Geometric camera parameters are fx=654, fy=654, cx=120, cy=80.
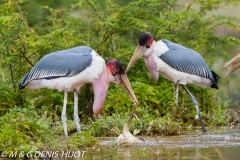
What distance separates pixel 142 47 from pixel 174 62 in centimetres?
73

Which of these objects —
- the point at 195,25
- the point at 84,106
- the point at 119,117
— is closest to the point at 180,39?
the point at 195,25

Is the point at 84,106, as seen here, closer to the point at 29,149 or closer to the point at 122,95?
the point at 122,95

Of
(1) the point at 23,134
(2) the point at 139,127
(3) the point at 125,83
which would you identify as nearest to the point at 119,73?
(3) the point at 125,83

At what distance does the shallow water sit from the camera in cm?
833

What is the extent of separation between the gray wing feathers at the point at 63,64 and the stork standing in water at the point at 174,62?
75.0 inches

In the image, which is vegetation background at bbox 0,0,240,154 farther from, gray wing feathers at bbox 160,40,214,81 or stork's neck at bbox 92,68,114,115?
gray wing feathers at bbox 160,40,214,81

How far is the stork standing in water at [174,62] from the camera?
505 inches

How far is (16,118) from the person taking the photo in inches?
345

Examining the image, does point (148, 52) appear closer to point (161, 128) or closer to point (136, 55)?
point (136, 55)

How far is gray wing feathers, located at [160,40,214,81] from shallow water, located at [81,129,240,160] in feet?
6.85

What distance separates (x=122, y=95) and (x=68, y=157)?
4737 millimetres

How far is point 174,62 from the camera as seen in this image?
504 inches

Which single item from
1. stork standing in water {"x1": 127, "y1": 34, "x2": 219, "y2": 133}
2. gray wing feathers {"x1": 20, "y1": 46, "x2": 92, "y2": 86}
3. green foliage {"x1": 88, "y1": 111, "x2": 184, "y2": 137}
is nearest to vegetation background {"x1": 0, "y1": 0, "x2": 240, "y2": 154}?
green foliage {"x1": 88, "y1": 111, "x2": 184, "y2": 137}

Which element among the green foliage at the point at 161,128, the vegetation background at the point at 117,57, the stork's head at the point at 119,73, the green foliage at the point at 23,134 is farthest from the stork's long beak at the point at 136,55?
the green foliage at the point at 23,134
